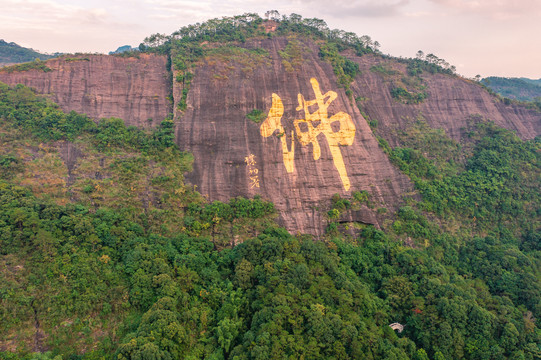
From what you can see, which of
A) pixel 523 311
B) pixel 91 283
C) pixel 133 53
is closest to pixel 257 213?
pixel 91 283

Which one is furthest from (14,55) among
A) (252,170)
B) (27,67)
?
(252,170)

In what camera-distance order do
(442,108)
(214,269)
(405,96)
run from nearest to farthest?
(214,269), (405,96), (442,108)

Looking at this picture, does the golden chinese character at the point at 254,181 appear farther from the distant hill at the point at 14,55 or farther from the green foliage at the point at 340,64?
the distant hill at the point at 14,55

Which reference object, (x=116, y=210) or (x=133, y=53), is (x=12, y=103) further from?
(x=116, y=210)

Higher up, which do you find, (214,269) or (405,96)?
(405,96)

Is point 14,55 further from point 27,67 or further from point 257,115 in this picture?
point 257,115

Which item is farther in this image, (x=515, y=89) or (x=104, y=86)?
(x=515, y=89)

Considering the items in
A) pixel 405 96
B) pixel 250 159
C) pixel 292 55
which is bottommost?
pixel 250 159

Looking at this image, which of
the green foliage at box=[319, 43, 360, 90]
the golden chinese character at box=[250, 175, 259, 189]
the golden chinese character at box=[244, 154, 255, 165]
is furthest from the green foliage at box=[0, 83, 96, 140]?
the green foliage at box=[319, 43, 360, 90]
